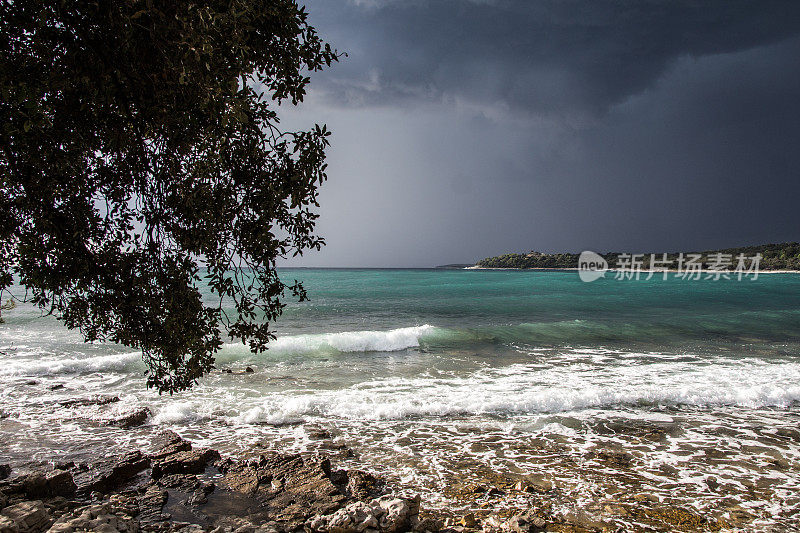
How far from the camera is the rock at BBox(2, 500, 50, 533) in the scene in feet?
14.3

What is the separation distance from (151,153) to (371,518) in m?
5.90

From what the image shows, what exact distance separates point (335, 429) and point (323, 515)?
13.5 ft

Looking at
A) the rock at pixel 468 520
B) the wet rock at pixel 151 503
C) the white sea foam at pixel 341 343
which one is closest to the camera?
the rock at pixel 468 520

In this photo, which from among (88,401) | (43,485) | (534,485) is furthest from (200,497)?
(88,401)

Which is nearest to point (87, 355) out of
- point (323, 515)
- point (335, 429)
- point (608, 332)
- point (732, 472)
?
point (335, 429)

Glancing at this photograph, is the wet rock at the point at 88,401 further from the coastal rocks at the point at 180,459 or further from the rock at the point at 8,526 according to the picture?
the rock at the point at 8,526

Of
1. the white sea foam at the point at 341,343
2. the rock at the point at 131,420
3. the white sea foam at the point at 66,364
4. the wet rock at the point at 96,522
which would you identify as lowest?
the white sea foam at the point at 66,364

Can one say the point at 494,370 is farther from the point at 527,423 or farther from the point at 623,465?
the point at 623,465

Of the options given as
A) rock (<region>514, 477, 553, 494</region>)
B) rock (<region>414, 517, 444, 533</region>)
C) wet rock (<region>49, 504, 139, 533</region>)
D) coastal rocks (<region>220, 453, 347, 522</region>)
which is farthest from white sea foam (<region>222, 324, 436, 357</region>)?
rock (<region>414, 517, 444, 533</region>)

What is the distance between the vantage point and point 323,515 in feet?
17.7

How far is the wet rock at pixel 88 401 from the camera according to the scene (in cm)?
1106

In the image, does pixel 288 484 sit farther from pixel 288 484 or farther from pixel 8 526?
pixel 8 526

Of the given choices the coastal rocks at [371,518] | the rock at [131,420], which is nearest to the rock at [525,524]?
the coastal rocks at [371,518]

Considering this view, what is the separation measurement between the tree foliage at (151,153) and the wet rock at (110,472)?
1.63 m
